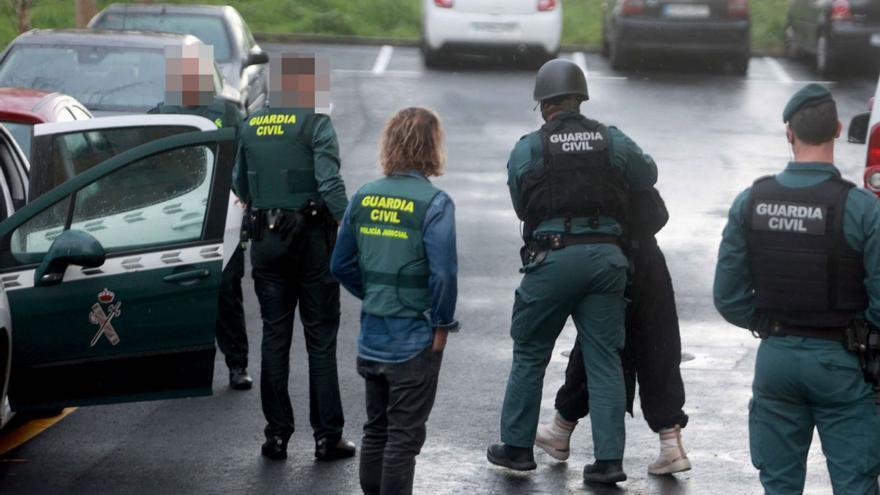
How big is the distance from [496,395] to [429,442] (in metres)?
0.87

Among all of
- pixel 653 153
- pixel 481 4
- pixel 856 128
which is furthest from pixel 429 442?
pixel 481 4

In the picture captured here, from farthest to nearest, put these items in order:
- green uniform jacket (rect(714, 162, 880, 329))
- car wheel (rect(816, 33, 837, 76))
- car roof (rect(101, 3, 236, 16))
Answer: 1. car wheel (rect(816, 33, 837, 76))
2. car roof (rect(101, 3, 236, 16))
3. green uniform jacket (rect(714, 162, 880, 329))

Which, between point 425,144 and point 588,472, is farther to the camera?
point 588,472

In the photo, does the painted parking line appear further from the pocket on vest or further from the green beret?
the green beret

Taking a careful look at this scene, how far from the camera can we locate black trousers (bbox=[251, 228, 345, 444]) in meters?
7.09

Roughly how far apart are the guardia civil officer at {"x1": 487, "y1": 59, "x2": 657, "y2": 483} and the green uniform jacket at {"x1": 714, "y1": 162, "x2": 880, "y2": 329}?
1.17 meters

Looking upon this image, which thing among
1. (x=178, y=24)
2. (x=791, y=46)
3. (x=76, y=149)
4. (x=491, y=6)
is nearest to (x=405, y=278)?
(x=76, y=149)

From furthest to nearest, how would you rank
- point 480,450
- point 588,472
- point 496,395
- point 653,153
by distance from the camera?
point 653,153 → point 496,395 → point 480,450 → point 588,472

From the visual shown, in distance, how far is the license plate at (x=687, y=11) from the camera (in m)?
21.4

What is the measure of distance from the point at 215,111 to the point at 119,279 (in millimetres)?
2314

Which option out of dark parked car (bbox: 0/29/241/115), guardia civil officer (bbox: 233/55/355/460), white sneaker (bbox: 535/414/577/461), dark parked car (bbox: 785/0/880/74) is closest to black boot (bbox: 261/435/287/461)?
guardia civil officer (bbox: 233/55/355/460)

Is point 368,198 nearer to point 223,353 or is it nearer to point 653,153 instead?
point 223,353

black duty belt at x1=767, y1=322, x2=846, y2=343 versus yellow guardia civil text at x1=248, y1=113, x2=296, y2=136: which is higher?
yellow guardia civil text at x1=248, y1=113, x2=296, y2=136

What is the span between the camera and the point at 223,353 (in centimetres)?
869
